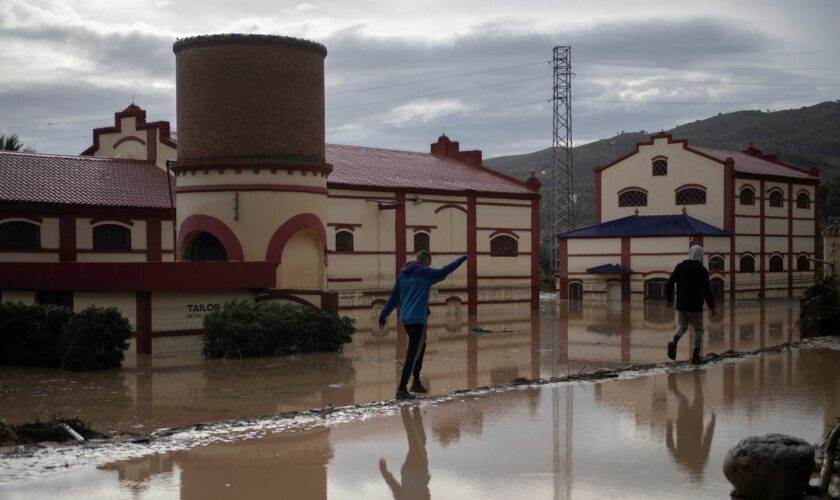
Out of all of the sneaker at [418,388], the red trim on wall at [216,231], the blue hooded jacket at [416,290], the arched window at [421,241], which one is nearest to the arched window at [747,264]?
the arched window at [421,241]

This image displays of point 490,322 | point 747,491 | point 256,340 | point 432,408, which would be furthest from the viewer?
point 490,322

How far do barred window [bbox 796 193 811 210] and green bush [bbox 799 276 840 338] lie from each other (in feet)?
108

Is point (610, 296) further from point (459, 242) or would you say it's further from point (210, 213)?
point (210, 213)

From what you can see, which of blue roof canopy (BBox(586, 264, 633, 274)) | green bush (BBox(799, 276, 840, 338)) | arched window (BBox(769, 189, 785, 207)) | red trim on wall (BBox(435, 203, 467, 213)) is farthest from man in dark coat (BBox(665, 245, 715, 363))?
arched window (BBox(769, 189, 785, 207))

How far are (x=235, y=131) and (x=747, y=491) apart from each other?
19.6m

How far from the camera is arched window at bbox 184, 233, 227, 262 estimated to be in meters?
26.4

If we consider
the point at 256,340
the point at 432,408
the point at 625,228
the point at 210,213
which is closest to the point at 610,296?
the point at 625,228

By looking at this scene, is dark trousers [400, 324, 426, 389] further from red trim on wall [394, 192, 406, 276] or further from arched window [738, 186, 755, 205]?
arched window [738, 186, 755, 205]

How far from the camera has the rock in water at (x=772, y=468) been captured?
754cm

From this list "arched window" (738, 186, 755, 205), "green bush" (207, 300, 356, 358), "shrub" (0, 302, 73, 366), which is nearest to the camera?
"shrub" (0, 302, 73, 366)

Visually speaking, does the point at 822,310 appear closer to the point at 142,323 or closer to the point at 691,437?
the point at 691,437

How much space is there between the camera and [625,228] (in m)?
47.4

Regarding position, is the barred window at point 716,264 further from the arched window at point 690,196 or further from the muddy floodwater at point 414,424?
the muddy floodwater at point 414,424

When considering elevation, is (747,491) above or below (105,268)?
below
